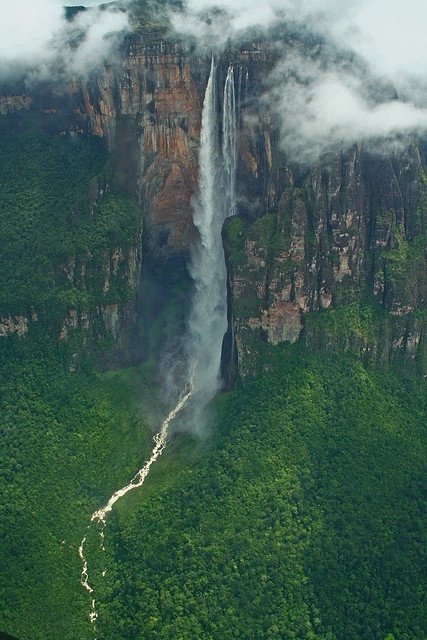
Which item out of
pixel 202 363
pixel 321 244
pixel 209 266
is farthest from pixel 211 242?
pixel 321 244

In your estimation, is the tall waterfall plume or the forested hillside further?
the tall waterfall plume

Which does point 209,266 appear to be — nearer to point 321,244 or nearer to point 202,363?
point 202,363

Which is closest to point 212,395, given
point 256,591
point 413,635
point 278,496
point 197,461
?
point 197,461

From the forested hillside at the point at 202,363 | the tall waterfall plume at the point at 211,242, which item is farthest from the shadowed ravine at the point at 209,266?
the forested hillside at the point at 202,363

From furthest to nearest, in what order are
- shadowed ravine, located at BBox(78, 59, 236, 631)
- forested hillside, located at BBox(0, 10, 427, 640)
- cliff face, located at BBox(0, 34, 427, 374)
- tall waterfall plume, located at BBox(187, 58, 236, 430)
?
tall waterfall plume, located at BBox(187, 58, 236, 430) → shadowed ravine, located at BBox(78, 59, 236, 631) → cliff face, located at BBox(0, 34, 427, 374) → forested hillside, located at BBox(0, 10, 427, 640)

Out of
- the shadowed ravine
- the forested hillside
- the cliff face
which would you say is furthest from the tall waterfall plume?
the cliff face

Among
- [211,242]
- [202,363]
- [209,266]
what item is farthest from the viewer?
[209,266]

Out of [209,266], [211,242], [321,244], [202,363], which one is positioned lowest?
[202,363]

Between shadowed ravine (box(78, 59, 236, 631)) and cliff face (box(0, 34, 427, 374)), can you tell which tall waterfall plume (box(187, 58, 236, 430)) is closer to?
shadowed ravine (box(78, 59, 236, 631))

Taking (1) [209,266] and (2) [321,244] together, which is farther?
(1) [209,266]

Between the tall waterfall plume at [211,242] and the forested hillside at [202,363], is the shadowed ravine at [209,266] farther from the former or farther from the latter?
the forested hillside at [202,363]
